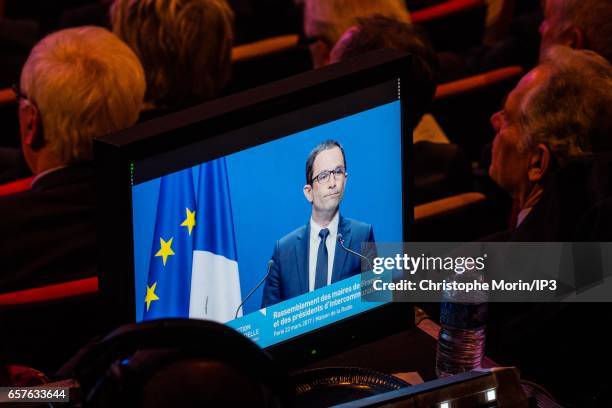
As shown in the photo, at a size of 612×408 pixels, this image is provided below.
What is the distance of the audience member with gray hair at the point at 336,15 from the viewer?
135 inches

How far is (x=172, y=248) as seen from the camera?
57.6 inches

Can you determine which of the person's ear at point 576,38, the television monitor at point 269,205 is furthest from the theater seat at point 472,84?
the television monitor at point 269,205

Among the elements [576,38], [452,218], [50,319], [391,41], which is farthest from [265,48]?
[50,319]

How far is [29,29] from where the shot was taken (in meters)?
4.23

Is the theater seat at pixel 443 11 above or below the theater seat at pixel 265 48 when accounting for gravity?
above

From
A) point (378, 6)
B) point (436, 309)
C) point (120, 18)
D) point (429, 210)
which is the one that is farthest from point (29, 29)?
point (436, 309)

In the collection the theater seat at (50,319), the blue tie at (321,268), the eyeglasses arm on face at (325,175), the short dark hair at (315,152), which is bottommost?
the theater seat at (50,319)

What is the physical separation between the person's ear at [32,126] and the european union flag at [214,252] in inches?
42.2

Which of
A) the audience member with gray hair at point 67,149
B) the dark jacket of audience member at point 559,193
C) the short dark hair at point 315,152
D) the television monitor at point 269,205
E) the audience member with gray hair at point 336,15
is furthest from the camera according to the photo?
the audience member with gray hair at point 336,15

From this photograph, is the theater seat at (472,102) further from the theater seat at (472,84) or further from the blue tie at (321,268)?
the blue tie at (321,268)

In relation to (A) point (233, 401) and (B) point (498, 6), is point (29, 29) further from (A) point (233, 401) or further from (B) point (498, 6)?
(A) point (233, 401)

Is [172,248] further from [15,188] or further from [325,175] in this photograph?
[15,188]

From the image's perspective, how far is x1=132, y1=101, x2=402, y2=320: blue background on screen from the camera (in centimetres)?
145

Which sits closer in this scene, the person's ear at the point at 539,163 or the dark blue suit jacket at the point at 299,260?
the dark blue suit jacket at the point at 299,260
